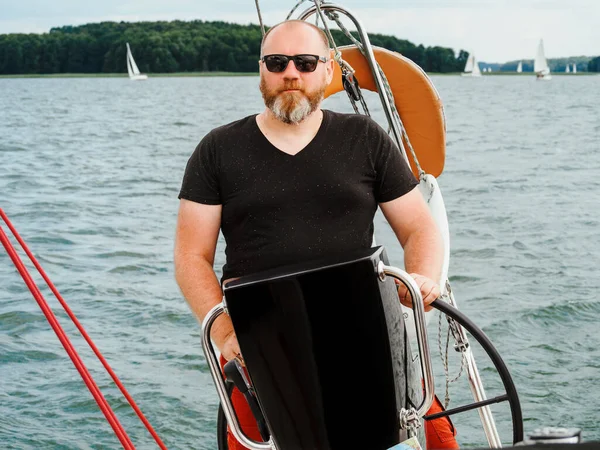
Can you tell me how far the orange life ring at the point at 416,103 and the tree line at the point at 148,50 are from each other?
182 ft

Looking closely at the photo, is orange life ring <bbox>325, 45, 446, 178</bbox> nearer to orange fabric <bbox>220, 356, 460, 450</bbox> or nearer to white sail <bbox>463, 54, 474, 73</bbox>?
orange fabric <bbox>220, 356, 460, 450</bbox>

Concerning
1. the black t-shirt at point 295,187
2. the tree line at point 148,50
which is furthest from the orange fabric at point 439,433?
the tree line at point 148,50

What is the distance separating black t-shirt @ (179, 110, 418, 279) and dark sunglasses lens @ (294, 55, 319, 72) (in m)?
0.12

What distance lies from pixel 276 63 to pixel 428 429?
37.9 inches

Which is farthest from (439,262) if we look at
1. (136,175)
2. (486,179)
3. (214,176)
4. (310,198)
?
(136,175)

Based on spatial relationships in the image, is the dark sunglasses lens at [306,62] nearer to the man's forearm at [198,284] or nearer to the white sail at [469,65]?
the man's forearm at [198,284]

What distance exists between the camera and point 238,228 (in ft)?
7.22

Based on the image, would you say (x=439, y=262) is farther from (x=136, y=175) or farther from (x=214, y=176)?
(x=136, y=175)

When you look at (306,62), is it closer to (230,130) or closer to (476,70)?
(230,130)

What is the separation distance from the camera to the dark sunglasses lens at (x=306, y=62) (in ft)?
7.21

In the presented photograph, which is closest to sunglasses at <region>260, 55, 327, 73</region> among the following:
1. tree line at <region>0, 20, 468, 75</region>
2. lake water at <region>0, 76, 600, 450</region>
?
lake water at <region>0, 76, 600, 450</region>

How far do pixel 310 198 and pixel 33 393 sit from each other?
4.63 meters

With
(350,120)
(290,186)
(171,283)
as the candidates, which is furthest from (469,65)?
(290,186)

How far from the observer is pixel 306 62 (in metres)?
2.21
